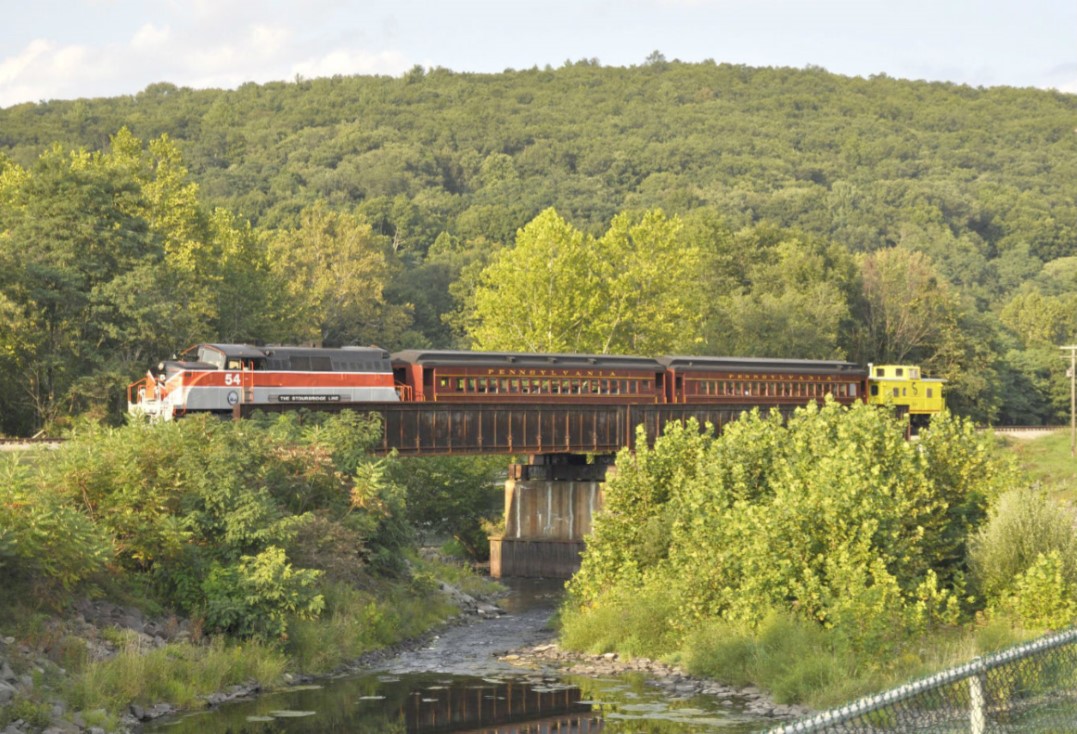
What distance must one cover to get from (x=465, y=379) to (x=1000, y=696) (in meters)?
54.2

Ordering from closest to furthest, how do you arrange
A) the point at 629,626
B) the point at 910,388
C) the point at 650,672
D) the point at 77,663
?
the point at 77,663, the point at 650,672, the point at 629,626, the point at 910,388

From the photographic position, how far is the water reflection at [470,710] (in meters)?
34.8

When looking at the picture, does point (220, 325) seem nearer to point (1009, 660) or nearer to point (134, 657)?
point (134, 657)

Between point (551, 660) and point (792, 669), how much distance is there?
32.9 feet

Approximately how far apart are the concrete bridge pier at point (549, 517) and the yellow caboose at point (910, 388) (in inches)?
1218

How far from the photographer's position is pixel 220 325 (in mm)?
99875

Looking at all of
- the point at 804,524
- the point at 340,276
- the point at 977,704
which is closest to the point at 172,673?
the point at 804,524

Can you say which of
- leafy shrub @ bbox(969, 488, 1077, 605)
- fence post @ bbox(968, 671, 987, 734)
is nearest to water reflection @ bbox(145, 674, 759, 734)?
leafy shrub @ bbox(969, 488, 1077, 605)

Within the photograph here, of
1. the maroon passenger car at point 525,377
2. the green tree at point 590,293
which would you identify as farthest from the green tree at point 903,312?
the maroon passenger car at point 525,377

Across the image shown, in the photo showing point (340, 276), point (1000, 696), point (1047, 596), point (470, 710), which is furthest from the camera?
point (340, 276)

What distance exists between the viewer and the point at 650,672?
42.2m

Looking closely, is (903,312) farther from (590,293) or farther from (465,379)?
A: (465,379)

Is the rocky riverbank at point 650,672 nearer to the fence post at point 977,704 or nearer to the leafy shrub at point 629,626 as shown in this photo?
Answer: the leafy shrub at point 629,626

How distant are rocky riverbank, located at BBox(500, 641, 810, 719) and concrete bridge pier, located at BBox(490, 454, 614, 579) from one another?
29.4 meters
